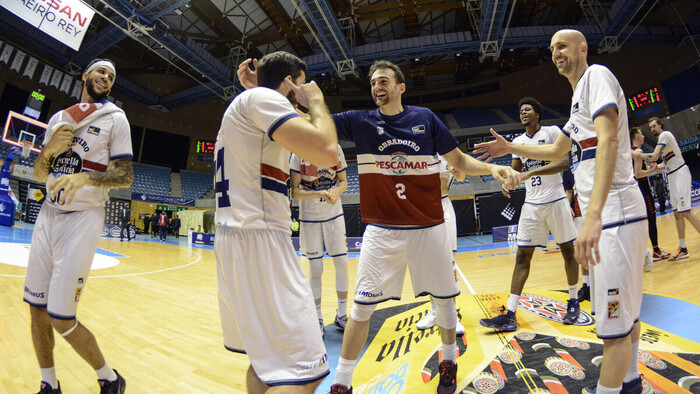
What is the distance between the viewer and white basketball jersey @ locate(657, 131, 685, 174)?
17.8 feet

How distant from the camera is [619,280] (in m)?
1.76

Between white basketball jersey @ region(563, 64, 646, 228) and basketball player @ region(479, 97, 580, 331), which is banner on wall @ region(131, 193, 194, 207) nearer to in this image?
basketball player @ region(479, 97, 580, 331)

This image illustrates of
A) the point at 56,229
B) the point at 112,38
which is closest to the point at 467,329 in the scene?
the point at 56,229

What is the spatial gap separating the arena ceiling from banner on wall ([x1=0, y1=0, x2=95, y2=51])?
1.84 meters

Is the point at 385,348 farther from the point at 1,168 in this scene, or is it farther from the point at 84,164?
the point at 1,168

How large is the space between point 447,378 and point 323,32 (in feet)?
51.3

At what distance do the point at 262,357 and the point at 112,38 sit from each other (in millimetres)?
20682

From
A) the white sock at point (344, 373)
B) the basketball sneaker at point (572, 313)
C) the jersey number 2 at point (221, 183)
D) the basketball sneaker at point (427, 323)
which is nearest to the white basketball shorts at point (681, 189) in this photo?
the basketball sneaker at point (572, 313)

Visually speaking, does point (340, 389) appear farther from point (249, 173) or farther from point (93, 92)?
point (93, 92)

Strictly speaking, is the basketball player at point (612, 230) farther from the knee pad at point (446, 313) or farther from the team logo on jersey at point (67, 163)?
the team logo on jersey at point (67, 163)

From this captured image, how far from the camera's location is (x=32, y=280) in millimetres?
2215

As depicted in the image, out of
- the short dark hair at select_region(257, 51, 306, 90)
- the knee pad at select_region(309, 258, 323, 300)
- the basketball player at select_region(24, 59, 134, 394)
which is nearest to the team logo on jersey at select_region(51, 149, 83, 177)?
the basketball player at select_region(24, 59, 134, 394)

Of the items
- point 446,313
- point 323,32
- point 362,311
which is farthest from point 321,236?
point 323,32

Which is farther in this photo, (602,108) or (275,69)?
(602,108)
